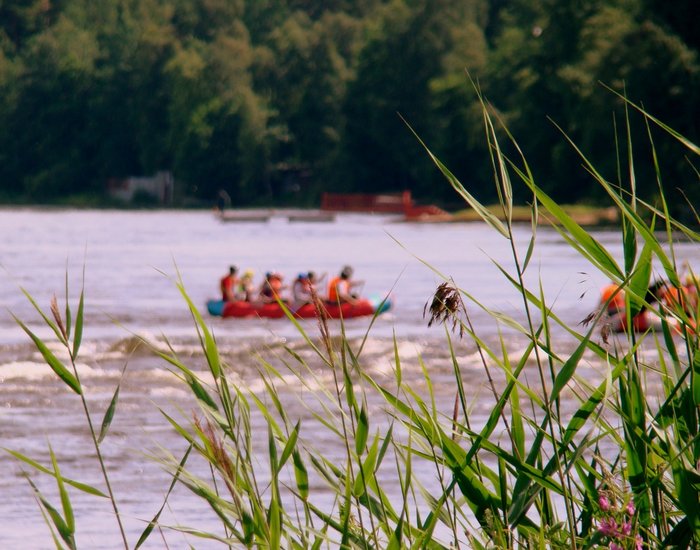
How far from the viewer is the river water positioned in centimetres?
813

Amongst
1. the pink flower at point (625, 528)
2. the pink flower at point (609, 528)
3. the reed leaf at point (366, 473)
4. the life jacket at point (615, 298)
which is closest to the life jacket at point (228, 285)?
the life jacket at point (615, 298)

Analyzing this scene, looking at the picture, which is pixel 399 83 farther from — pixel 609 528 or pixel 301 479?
pixel 609 528

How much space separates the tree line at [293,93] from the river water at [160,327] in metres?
9.43

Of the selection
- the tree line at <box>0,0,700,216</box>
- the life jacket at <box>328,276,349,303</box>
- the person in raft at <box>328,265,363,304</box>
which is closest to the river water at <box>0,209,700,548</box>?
the person in raft at <box>328,265,363,304</box>

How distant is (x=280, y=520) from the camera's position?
3094 millimetres

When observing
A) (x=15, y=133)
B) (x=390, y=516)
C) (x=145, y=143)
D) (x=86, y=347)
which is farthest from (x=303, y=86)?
(x=390, y=516)

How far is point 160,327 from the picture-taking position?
12875 millimetres

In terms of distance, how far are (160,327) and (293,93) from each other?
74455 millimetres

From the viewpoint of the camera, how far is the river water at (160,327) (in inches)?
320

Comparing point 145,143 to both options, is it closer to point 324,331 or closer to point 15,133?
point 15,133

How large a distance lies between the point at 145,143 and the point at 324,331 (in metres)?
91.2

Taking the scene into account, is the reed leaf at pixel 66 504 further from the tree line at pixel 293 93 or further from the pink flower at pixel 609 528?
the tree line at pixel 293 93

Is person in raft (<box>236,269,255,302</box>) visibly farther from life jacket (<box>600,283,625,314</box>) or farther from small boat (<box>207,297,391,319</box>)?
life jacket (<box>600,283,625,314</box>)

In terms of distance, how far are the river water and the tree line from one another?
9.43 metres
